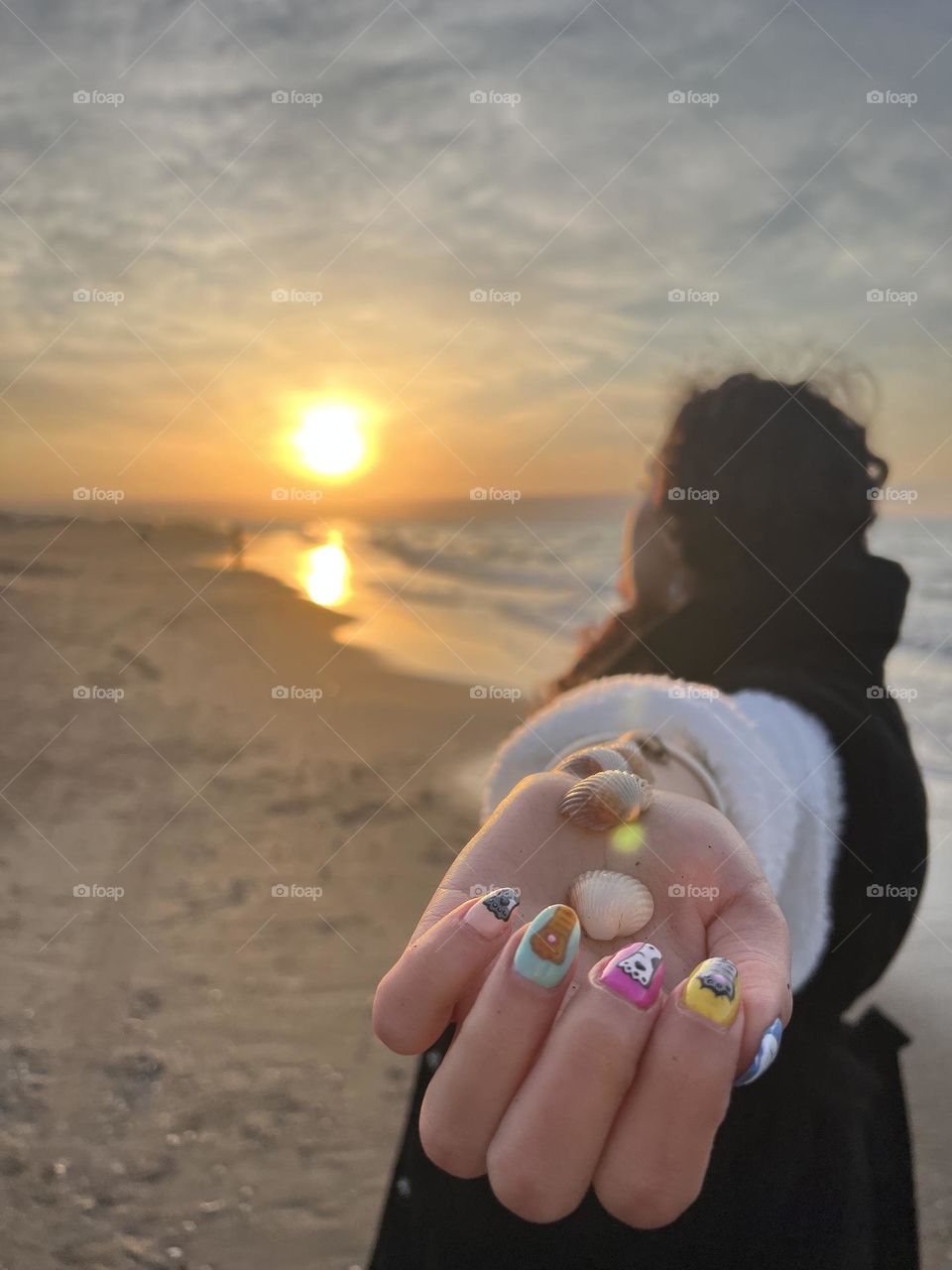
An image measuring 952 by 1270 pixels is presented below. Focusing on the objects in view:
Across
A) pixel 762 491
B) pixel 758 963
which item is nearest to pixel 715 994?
pixel 758 963

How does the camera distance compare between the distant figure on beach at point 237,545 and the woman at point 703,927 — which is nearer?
the woman at point 703,927

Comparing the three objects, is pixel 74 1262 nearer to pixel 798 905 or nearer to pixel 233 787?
pixel 798 905

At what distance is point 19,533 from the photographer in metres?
24.7

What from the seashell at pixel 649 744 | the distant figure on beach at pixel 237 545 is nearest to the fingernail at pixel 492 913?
the seashell at pixel 649 744

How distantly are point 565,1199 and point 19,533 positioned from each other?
1060 inches

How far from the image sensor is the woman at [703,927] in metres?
1.80

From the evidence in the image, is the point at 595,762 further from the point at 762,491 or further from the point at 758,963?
the point at 762,491

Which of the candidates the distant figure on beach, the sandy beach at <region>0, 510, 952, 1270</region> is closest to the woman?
the sandy beach at <region>0, 510, 952, 1270</region>

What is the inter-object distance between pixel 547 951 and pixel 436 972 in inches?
10.8

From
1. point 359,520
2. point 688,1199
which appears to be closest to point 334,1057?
point 688,1199

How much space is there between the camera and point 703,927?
7.57ft

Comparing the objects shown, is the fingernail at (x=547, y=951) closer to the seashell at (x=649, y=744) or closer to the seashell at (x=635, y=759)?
the seashell at (x=635, y=759)

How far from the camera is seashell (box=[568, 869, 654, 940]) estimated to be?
2250mm

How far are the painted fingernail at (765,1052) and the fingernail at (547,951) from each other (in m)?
0.45
